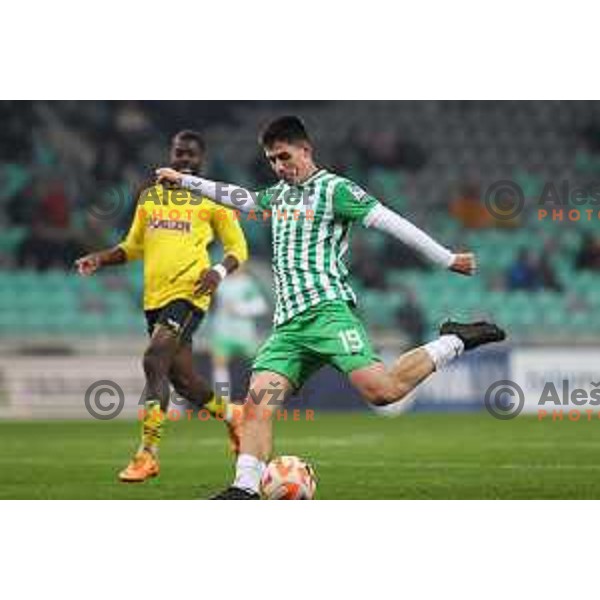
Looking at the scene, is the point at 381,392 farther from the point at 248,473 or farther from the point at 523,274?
the point at 523,274

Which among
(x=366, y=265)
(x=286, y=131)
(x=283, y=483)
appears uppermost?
(x=286, y=131)

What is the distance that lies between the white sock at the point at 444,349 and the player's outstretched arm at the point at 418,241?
0.57 meters

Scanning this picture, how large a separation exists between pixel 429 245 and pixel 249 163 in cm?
1499

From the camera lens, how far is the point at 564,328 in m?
20.3

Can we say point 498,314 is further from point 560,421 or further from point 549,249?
point 560,421

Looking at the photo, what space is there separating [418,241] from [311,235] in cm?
60

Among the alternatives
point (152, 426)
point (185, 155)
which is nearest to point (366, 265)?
point (152, 426)

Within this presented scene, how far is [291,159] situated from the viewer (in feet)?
26.0

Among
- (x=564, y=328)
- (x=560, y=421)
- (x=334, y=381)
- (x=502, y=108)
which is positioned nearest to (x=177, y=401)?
(x=334, y=381)

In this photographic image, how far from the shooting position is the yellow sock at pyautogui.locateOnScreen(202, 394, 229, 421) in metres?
9.75

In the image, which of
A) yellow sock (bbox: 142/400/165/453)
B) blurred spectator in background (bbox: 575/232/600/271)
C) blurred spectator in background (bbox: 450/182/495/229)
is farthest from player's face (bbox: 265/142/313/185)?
blurred spectator in background (bbox: 450/182/495/229)

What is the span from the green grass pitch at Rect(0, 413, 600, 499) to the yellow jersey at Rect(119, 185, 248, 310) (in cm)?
119

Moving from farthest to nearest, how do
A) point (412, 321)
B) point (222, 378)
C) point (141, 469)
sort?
point (412, 321) < point (222, 378) < point (141, 469)

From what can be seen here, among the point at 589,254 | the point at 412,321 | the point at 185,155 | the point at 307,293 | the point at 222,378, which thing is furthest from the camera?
the point at 589,254
